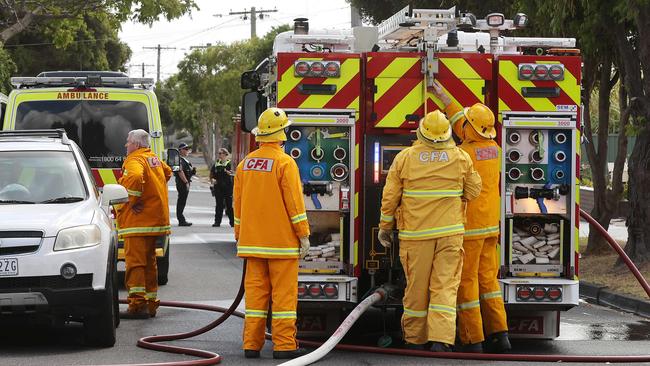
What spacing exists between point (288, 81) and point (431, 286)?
6.23 ft

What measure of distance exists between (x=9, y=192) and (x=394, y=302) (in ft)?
10.5

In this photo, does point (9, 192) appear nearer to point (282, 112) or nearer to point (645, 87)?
point (282, 112)

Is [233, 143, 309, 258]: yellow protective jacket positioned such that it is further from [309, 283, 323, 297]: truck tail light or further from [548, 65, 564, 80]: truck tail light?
[548, 65, 564, 80]: truck tail light

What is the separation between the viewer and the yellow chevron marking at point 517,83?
10.1 meters

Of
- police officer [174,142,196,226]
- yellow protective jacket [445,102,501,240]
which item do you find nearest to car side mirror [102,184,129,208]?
yellow protective jacket [445,102,501,240]

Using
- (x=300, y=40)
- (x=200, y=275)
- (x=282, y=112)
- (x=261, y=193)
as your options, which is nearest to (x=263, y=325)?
(x=261, y=193)

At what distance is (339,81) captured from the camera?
9930mm

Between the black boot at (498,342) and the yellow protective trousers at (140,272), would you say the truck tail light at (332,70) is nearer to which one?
the black boot at (498,342)

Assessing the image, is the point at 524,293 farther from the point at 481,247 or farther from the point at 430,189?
the point at 430,189

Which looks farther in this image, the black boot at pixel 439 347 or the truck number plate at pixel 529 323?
the truck number plate at pixel 529 323

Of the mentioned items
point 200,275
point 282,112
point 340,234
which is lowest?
point 200,275

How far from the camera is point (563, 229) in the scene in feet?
33.7

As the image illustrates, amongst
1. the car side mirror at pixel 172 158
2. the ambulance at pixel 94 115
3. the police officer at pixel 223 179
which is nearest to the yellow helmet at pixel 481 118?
the ambulance at pixel 94 115

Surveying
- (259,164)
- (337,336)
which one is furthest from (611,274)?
(259,164)
